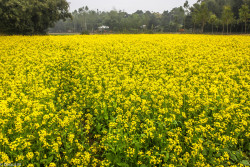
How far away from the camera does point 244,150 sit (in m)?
5.70

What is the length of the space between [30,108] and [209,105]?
632cm

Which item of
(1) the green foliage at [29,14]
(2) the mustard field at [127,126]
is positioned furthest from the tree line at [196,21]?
(2) the mustard field at [127,126]

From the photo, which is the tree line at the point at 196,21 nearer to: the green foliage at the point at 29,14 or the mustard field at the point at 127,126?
the green foliage at the point at 29,14

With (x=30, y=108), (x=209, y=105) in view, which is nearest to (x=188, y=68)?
(x=209, y=105)

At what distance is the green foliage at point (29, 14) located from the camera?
30.2 m

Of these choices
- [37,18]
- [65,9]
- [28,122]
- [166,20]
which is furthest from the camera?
[166,20]

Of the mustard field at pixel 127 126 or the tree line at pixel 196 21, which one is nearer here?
the mustard field at pixel 127 126

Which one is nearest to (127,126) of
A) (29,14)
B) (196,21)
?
(29,14)

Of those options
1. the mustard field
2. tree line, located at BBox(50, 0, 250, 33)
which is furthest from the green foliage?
the mustard field

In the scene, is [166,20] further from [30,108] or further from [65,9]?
[30,108]

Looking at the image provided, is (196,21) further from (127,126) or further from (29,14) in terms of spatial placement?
(127,126)

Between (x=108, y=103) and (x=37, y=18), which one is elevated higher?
(x=37, y=18)

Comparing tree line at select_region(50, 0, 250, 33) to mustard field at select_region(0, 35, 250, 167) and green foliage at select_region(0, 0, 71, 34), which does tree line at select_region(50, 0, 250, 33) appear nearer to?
green foliage at select_region(0, 0, 71, 34)

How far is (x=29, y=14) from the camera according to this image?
33.2 meters
